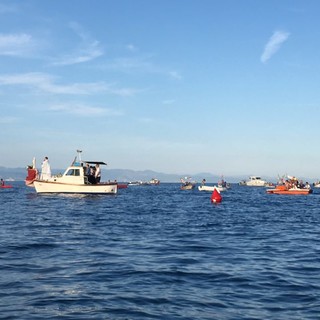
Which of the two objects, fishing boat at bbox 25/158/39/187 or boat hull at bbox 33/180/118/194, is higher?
fishing boat at bbox 25/158/39/187

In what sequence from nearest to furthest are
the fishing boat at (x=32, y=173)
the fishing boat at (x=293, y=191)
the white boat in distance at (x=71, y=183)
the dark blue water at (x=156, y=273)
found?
1. the dark blue water at (x=156, y=273)
2. the white boat in distance at (x=71, y=183)
3. the fishing boat at (x=32, y=173)
4. the fishing boat at (x=293, y=191)

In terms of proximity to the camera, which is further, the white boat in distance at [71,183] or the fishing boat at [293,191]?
the fishing boat at [293,191]

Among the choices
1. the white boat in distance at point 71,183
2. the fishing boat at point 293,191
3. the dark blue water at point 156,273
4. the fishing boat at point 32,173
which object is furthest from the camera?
the fishing boat at point 293,191

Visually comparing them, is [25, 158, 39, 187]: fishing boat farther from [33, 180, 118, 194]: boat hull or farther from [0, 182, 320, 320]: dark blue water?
[0, 182, 320, 320]: dark blue water

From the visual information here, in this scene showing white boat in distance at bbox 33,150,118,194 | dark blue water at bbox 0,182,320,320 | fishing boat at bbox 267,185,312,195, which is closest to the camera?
dark blue water at bbox 0,182,320,320

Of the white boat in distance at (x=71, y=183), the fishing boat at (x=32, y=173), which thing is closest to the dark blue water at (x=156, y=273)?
the white boat in distance at (x=71, y=183)

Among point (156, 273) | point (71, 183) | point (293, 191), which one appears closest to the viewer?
point (156, 273)

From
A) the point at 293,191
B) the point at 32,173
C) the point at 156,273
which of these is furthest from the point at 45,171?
the point at 293,191

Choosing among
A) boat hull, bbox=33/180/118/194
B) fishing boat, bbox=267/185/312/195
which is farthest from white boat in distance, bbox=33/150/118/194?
fishing boat, bbox=267/185/312/195

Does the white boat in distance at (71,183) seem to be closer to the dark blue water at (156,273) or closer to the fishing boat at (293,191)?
the dark blue water at (156,273)

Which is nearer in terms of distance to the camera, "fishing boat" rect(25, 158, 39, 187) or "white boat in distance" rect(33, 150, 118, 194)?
A: "white boat in distance" rect(33, 150, 118, 194)

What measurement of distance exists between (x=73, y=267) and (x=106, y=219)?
53.9 feet

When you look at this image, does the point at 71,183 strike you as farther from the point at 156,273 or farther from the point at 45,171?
the point at 156,273

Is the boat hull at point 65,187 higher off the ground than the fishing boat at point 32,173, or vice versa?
the fishing boat at point 32,173
